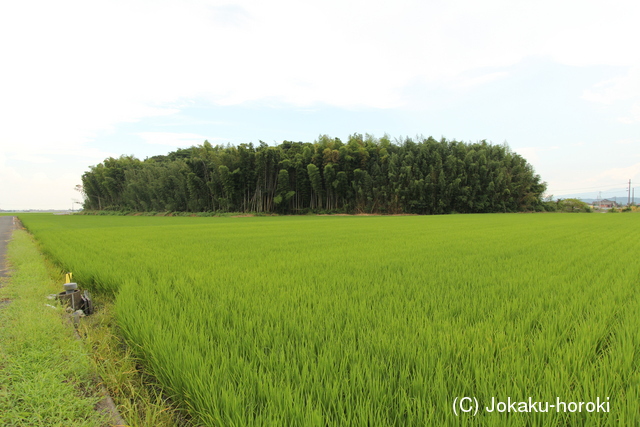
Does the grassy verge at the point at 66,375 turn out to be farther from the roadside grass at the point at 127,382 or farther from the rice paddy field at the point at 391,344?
the rice paddy field at the point at 391,344

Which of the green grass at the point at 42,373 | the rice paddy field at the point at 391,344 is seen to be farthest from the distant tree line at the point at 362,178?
the green grass at the point at 42,373

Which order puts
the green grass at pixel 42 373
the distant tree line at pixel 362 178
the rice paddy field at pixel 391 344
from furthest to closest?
the distant tree line at pixel 362 178
the green grass at pixel 42 373
the rice paddy field at pixel 391 344

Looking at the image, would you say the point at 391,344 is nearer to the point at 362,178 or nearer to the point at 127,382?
the point at 127,382

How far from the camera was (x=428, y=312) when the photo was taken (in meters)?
2.19

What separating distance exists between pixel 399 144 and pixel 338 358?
3348cm

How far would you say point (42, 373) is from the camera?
5.26 feet

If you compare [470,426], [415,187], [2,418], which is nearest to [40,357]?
[2,418]

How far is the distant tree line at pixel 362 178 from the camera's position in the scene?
29.6 meters

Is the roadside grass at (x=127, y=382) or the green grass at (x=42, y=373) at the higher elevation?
the green grass at (x=42, y=373)

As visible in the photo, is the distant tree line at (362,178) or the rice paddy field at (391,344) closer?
the rice paddy field at (391,344)

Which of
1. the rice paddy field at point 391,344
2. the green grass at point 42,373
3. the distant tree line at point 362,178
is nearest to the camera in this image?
the rice paddy field at point 391,344

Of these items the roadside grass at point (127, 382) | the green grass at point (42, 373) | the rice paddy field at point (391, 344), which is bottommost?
the roadside grass at point (127, 382)

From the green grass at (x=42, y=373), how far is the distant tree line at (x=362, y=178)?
26665 mm

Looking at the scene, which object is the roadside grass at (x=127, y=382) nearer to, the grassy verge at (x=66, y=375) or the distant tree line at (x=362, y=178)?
the grassy verge at (x=66, y=375)
